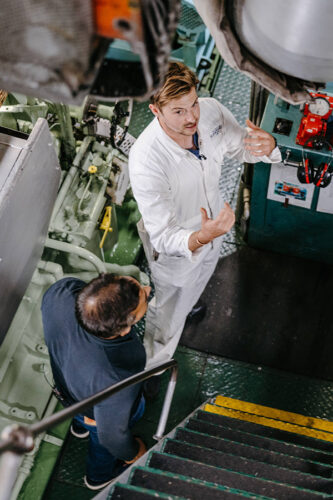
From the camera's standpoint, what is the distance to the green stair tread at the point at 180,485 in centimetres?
222

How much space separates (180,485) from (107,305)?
33.8 inches

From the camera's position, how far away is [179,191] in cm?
309

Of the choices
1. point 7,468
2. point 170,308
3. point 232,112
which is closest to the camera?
point 7,468

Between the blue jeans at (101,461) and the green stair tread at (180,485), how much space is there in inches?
36.9

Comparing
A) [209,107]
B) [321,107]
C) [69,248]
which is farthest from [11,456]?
[321,107]

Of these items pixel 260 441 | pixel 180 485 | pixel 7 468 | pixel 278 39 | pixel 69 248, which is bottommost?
pixel 260 441

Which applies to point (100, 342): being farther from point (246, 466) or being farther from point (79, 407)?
point (246, 466)

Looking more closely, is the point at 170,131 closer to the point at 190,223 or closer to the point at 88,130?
the point at 190,223

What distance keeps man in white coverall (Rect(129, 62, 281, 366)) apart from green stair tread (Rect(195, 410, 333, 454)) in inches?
Result: 36.0

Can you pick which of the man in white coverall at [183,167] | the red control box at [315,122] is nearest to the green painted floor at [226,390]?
the man in white coverall at [183,167]

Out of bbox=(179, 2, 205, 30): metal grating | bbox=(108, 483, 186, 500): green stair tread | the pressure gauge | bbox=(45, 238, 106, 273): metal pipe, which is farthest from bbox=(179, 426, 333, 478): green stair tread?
bbox=(179, 2, 205, 30): metal grating

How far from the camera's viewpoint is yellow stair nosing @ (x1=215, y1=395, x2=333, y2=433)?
3.90 m

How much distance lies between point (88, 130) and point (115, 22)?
2.98m

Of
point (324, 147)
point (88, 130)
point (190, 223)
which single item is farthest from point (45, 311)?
point (324, 147)
